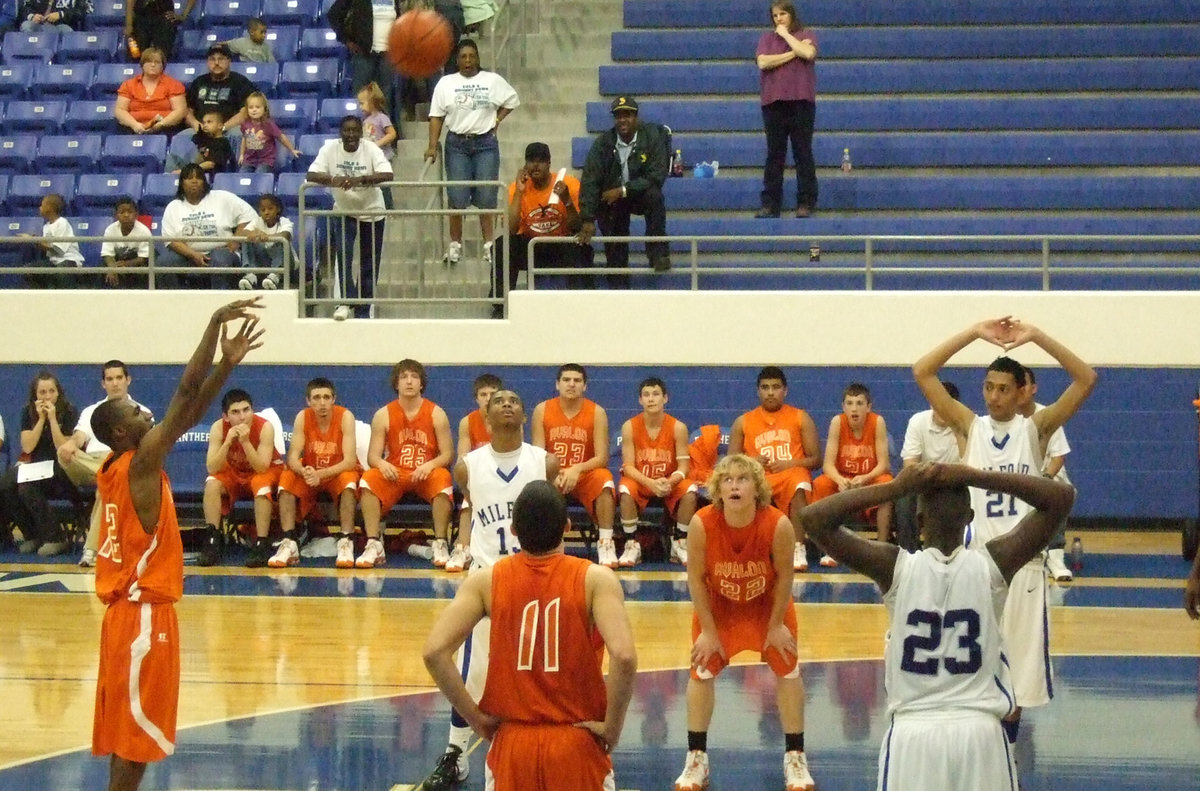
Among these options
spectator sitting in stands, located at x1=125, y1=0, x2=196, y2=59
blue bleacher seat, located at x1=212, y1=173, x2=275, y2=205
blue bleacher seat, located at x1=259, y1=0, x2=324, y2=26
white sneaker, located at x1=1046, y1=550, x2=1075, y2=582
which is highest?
blue bleacher seat, located at x1=259, y1=0, x2=324, y2=26

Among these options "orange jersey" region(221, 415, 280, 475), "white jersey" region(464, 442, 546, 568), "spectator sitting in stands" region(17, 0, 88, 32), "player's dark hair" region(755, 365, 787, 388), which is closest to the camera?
"white jersey" region(464, 442, 546, 568)

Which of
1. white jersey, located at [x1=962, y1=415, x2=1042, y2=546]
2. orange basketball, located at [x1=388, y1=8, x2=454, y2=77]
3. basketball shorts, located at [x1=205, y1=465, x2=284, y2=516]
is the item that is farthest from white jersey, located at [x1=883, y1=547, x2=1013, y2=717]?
orange basketball, located at [x1=388, y1=8, x2=454, y2=77]

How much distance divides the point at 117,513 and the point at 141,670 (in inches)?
21.1

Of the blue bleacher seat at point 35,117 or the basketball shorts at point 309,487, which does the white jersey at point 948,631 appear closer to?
the basketball shorts at point 309,487

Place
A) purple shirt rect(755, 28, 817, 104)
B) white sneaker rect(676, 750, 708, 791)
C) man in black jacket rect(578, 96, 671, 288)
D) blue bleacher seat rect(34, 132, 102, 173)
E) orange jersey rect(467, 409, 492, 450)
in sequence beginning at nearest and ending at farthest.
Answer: white sneaker rect(676, 750, 708, 791) < orange jersey rect(467, 409, 492, 450) < man in black jacket rect(578, 96, 671, 288) < purple shirt rect(755, 28, 817, 104) < blue bleacher seat rect(34, 132, 102, 173)

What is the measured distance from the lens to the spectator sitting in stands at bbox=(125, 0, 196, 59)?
15.8 m

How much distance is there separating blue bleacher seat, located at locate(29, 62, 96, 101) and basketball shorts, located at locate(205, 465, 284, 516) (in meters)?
5.60

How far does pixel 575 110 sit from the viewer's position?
15.5m

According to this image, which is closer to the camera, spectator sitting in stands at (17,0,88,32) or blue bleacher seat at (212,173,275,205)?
blue bleacher seat at (212,173,275,205)

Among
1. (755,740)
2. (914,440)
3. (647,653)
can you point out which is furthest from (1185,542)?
(755,740)

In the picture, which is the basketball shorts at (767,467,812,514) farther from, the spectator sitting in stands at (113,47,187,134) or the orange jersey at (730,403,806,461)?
the spectator sitting in stands at (113,47,187,134)

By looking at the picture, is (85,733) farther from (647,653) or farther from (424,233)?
(424,233)

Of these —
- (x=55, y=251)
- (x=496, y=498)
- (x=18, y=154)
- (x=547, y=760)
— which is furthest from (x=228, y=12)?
(x=547, y=760)

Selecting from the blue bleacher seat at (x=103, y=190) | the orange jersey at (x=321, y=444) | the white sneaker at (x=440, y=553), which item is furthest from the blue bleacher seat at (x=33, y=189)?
the white sneaker at (x=440, y=553)
